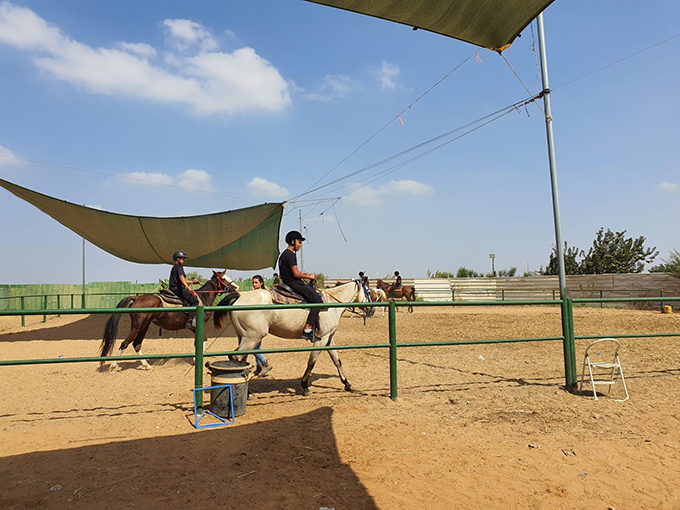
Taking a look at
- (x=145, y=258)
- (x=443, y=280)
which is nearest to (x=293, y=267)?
(x=145, y=258)

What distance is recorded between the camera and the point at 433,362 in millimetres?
7684

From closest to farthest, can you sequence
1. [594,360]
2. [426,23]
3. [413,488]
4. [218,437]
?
[413,488], [426,23], [218,437], [594,360]

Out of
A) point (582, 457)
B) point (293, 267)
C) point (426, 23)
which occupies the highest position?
point (426, 23)

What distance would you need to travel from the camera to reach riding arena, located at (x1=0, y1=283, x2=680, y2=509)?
2.93 m

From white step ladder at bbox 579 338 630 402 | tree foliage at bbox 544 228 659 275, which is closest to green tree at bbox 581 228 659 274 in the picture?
tree foliage at bbox 544 228 659 275

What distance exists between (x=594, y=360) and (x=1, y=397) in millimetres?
9383

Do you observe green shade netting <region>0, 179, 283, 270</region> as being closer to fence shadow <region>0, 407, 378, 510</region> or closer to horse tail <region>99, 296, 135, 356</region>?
horse tail <region>99, 296, 135, 356</region>

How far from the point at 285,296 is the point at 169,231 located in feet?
22.4

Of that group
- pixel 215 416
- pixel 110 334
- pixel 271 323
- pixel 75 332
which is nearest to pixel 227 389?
pixel 215 416

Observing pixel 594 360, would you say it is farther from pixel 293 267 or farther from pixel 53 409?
pixel 53 409

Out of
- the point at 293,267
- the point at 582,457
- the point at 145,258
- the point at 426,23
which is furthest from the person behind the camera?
the point at 145,258

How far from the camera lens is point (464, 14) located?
316cm

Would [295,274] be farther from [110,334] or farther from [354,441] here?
[110,334]

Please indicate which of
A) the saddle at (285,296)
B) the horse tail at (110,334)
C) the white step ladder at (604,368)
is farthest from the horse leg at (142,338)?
the white step ladder at (604,368)
